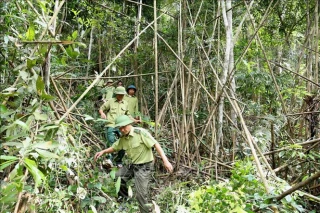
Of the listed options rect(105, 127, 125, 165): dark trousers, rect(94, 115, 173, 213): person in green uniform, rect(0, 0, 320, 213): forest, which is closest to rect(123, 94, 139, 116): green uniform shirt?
rect(0, 0, 320, 213): forest

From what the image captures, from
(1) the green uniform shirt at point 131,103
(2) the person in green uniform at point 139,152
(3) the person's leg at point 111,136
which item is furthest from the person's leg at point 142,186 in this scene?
(1) the green uniform shirt at point 131,103

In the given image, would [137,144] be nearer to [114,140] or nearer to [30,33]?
[114,140]

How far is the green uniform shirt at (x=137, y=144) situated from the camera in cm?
299

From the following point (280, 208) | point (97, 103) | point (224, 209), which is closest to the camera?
point (280, 208)

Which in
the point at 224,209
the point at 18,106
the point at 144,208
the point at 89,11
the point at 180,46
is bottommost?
the point at 144,208

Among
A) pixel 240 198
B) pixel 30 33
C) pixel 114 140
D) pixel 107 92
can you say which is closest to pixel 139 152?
pixel 114 140

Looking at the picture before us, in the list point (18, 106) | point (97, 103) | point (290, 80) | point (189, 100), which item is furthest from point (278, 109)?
point (18, 106)

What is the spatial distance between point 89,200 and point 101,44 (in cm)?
386

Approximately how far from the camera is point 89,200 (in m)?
2.61

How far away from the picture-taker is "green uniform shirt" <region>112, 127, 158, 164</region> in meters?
2.99

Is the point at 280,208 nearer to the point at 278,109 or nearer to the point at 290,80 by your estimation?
the point at 290,80

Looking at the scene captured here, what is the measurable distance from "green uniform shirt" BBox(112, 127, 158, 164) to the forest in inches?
13.2

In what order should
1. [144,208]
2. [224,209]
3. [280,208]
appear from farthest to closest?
Answer: [144,208] < [224,209] < [280,208]

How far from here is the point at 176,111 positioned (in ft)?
14.1
